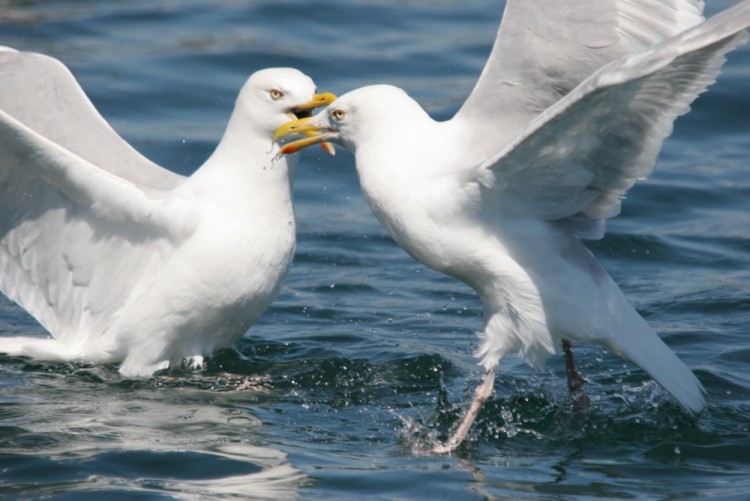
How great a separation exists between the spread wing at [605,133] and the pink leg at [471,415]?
0.83 metres

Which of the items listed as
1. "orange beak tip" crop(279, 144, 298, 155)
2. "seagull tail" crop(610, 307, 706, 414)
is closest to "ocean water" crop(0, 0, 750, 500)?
"seagull tail" crop(610, 307, 706, 414)

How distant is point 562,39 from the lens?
6234mm

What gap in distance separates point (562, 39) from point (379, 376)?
210cm

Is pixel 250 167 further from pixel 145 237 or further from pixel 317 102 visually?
pixel 145 237

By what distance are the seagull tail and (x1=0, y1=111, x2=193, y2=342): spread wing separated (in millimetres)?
2238

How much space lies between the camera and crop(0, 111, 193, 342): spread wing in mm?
6531

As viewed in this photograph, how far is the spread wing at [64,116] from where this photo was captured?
7.29 meters

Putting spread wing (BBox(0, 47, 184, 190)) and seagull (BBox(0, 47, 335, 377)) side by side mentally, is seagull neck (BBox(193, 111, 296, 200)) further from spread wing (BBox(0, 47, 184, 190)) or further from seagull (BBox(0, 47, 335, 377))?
spread wing (BBox(0, 47, 184, 190))

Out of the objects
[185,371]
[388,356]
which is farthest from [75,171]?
[388,356]

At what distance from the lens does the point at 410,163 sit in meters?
5.96

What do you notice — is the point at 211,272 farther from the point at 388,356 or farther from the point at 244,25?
the point at 244,25

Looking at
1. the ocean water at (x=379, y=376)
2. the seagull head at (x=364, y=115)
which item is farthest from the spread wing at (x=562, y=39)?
the ocean water at (x=379, y=376)

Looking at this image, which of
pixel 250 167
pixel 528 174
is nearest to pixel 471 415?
pixel 528 174

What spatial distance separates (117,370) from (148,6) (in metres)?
8.31
